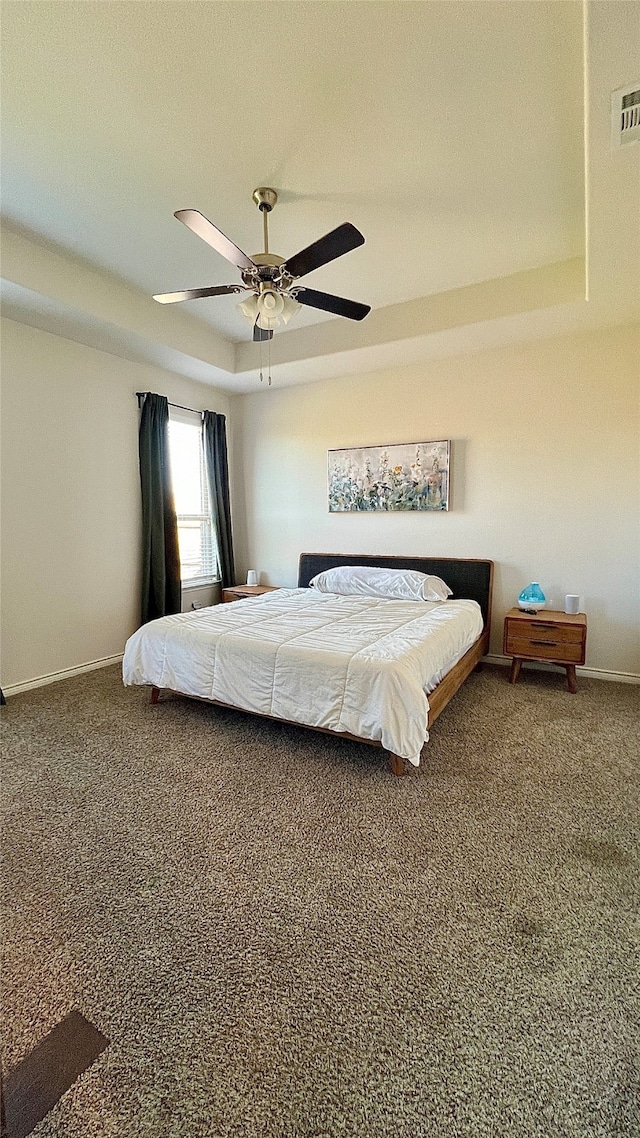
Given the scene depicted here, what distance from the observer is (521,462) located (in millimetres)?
4039

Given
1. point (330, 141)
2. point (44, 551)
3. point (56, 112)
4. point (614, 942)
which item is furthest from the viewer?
point (44, 551)

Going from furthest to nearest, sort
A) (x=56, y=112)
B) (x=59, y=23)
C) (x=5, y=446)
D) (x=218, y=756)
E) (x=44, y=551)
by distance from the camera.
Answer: (x=44, y=551)
(x=5, y=446)
(x=218, y=756)
(x=56, y=112)
(x=59, y=23)

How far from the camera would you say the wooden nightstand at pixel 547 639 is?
347 cm

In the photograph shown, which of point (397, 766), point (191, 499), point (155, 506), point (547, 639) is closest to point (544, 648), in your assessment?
A: point (547, 639)

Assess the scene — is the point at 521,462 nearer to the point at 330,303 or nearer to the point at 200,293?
the point at 330,303

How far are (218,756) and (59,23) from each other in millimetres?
3188

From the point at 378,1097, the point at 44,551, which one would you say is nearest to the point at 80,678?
the point at 44,551

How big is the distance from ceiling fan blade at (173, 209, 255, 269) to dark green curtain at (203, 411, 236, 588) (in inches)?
119

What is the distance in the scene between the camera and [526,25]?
1698 millimetres

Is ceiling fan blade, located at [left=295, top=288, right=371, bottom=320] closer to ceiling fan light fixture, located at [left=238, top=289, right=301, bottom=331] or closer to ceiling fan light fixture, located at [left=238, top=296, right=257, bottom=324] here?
ceiling fan light fixture, located at [left=238, top=289, right=301, bottom=331]

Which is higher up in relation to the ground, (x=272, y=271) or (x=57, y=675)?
(x=272, y=271)

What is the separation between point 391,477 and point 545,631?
6.55 ft

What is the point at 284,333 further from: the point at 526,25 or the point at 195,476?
the point at 526,25

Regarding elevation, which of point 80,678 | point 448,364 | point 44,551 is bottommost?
point 80,678
